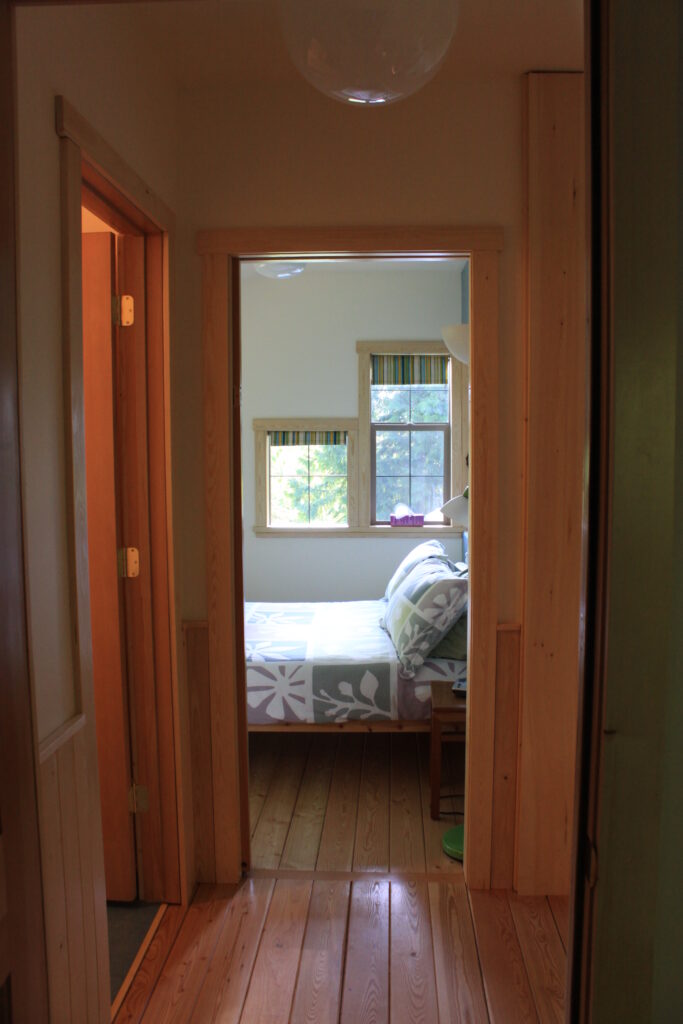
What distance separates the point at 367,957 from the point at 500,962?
0.41m

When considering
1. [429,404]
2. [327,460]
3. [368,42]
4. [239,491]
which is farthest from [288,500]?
[368,42]

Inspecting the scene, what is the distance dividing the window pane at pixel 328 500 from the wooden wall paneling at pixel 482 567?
3383 millimetres

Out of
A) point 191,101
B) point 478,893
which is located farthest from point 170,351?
point 478,893

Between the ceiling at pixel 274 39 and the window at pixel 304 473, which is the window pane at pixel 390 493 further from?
the ceiling at pixel 274 39

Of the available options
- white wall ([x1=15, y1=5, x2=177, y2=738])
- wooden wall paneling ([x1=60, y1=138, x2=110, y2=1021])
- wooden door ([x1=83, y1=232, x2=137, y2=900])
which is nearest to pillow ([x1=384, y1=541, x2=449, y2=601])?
wooden door ([x1=83, y1=232, x2=137, y2=900])

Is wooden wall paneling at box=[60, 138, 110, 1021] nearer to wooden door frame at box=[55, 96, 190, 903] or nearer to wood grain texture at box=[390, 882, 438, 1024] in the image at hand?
wooden door frame at box=[55, 96, 190, 903]

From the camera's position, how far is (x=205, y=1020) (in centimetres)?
199

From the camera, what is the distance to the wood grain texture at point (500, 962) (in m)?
2.02

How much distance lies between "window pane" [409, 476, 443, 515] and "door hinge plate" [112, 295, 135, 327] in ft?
12.2

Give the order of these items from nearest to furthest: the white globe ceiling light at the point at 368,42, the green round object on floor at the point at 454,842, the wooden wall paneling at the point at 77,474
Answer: the white globe ceiling light at the point at 368,42 → the wooden wall paneling at the point at 77,474 → the green round object on floor at the point at 454,842

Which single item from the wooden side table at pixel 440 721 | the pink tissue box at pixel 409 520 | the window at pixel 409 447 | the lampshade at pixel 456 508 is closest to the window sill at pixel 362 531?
the pink tissue box at pixel 409 520

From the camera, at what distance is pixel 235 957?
2.25 m

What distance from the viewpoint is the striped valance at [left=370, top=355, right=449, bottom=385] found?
5.73 metres

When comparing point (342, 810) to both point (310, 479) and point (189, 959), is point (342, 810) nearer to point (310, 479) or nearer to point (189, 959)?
point (189, 959)
